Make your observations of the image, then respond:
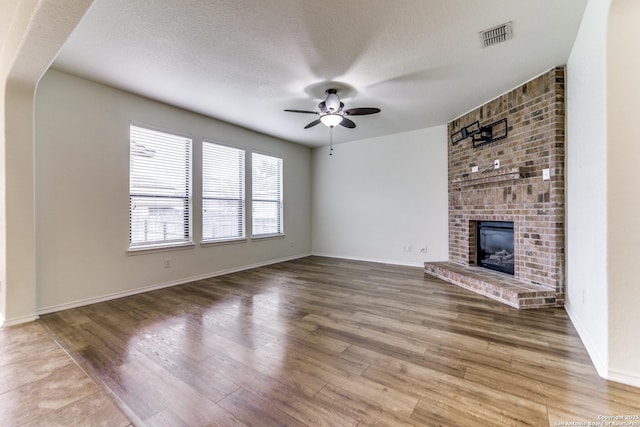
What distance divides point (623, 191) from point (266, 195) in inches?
204

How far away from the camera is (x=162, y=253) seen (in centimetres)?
402

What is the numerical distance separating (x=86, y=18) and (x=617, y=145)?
410 cm

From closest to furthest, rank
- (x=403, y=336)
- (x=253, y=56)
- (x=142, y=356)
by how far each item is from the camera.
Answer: (x=142, y=356) < (x=403, y=336) < (x=253, y=56)

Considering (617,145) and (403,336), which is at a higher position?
(617,145)

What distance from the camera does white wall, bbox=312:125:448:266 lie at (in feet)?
17.1

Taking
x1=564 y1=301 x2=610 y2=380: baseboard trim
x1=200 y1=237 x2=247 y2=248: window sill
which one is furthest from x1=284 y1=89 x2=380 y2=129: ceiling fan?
x1=564 y1=301 x2=610 y2=380: baseboard trim

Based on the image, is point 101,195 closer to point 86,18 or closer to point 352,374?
point 86,18

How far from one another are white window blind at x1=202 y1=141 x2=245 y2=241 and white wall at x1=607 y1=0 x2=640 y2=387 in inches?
190

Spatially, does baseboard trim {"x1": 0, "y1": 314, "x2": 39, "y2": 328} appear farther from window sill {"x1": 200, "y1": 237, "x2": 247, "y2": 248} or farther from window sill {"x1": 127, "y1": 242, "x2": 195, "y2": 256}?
window sill {"x1": 200, "y1": 237, "x2": 247, "y2": 248}

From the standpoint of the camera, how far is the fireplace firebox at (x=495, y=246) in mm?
3887

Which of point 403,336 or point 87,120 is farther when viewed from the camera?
point 87,120

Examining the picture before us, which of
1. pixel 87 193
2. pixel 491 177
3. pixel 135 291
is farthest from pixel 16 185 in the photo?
pixel 491 177

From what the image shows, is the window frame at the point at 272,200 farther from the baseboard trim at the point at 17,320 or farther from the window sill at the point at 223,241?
the baseboard trim at the point at 17,320

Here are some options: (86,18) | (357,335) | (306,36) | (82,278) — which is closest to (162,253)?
(82,278)
